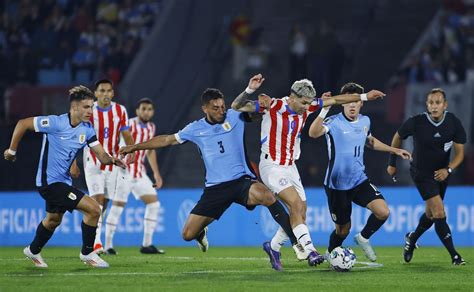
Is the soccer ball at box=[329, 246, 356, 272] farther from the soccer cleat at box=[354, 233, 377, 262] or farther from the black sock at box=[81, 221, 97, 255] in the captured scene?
the black sock at box=[81, 221, 97, 255]

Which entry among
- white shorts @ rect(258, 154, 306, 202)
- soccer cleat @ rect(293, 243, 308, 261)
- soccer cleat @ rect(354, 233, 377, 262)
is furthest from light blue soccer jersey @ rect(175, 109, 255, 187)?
soccer cleat @ rect(354, 233, 377, 262)

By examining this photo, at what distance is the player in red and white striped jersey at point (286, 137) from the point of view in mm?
11961

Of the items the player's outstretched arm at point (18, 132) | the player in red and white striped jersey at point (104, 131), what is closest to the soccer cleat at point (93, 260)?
the player's outstretched arm at point (18, 132)

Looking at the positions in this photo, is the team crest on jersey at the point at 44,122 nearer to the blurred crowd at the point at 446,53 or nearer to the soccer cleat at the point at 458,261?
the soccer cleat at the point at 458,261

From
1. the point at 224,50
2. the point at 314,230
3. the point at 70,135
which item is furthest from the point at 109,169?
the point at 224,50

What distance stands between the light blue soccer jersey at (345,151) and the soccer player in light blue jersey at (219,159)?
111 centimetres

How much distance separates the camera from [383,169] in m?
21.8

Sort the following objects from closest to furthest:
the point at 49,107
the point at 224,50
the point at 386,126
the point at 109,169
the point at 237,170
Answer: the point at 237,170, the point at 109,169, the point at 49,107, the point at 386,126, the point at 224,50

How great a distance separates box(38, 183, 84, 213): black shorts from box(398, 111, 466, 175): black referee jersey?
14.2 feet

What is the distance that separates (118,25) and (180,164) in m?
5.28

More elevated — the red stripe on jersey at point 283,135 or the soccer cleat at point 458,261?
the red stripe on jersey at point 283,135

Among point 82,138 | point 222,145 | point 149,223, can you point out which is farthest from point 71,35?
point 222,145

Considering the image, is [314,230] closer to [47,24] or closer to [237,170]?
[237,170]

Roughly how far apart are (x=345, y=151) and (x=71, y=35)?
1447cm
